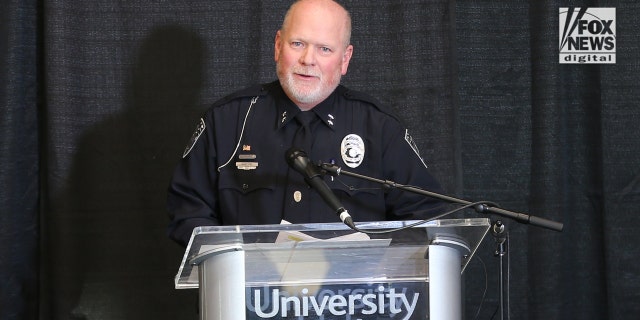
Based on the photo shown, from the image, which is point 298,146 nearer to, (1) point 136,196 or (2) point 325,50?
(2) point 325,50

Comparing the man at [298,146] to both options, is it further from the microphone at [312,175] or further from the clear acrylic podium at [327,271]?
the clear acrylic podium at [327,271]

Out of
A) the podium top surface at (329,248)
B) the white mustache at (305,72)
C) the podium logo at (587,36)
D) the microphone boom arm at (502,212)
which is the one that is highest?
the podium logo at (587,36)

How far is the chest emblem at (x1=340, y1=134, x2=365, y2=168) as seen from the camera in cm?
289

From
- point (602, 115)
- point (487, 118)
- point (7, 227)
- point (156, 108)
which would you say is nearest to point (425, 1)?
point (487, 118)

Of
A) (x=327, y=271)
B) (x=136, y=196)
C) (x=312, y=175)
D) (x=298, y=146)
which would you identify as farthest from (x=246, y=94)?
(x=327, y=271)

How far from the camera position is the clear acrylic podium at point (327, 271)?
1941 millimetres

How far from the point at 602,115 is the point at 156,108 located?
1716mm

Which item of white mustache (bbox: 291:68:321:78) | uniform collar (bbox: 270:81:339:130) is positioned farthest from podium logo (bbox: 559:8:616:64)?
white mustache (bbox: 291:68:321:78)

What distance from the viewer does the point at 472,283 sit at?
3.75m

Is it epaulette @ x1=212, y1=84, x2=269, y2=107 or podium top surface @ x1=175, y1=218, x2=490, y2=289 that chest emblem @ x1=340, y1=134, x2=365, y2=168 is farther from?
podium top surface @ x1=175, y1=218, x2=490, y2=289

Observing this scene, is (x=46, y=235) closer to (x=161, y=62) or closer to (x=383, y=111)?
(x=161, y=62)

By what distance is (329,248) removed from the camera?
194 cm

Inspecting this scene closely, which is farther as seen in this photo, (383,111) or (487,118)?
(487,118)

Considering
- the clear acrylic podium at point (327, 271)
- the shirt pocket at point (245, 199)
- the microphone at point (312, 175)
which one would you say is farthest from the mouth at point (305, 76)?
the clear acrylic podium at point (327, 271)
